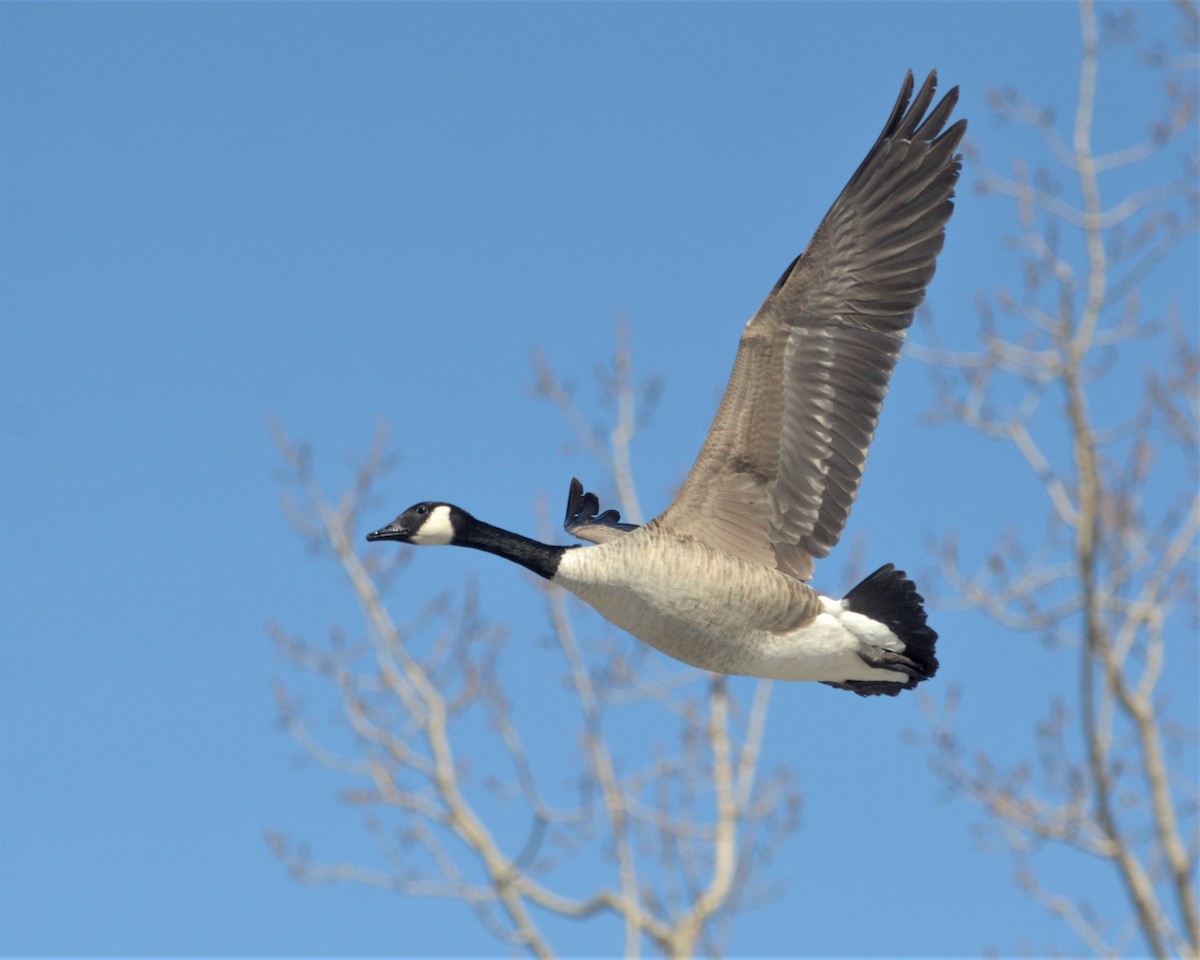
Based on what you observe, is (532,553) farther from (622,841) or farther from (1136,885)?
(622,841)

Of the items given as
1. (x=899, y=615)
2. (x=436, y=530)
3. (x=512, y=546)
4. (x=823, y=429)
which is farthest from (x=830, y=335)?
(x=436, y=530)

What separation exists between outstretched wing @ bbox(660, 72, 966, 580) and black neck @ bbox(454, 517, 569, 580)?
48 cm

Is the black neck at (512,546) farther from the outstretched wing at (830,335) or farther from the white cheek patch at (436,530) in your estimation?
the outstretched wing at (830,335)

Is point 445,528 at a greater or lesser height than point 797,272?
lesser

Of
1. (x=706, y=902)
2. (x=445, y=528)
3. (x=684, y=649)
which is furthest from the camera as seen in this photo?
(x=706, y=902)

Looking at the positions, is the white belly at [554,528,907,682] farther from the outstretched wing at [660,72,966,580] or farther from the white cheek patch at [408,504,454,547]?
the white cheek patch at [408,504,454,547]

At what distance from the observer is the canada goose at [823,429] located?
20.0ft

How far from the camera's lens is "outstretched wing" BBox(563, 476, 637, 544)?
23.4 feet

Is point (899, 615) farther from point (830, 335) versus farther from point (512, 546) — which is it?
point (512, 546)

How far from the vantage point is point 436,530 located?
21.0 feet

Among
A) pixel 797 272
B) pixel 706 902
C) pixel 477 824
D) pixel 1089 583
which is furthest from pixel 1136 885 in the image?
→ pixel 797 272

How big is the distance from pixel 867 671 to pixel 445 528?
5.69 ft

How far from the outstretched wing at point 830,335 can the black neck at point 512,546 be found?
48cm

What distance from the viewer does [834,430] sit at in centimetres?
626
